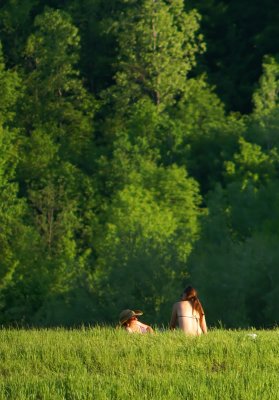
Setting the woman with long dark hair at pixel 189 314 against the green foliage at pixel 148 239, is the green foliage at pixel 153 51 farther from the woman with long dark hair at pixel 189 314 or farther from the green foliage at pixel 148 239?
the woman with long dark hair at pixel 189 314

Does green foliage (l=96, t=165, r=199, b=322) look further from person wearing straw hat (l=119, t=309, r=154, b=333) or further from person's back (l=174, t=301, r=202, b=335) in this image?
person's back (l=174, t=301, r=202, b=335)

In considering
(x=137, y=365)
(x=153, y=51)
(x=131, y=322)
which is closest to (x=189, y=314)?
(x=131, y=322)

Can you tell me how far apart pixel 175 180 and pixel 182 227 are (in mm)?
6761

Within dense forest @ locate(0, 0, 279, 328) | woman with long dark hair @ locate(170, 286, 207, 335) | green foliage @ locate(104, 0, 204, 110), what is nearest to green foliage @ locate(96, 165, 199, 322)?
dense forest @ locate(0, 0, 279, 328)

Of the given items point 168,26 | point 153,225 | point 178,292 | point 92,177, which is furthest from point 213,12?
point 178,292

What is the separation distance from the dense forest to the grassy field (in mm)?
40138

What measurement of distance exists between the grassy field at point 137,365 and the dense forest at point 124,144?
4014cm

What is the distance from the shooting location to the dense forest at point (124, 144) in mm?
71688

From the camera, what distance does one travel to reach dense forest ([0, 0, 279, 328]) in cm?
7169

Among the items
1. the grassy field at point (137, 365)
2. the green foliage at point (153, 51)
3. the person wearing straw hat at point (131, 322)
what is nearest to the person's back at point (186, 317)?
the grassy field at point (137, 365)

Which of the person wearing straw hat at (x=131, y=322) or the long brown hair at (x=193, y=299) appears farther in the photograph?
the person wearing straw hat at (x=131, y=322)

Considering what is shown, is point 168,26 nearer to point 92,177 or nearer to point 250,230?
point 92,177

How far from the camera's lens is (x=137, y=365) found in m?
21.8

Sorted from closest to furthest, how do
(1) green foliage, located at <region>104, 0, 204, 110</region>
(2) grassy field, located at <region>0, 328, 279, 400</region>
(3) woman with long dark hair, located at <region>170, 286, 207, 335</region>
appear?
(2) grassy field, located at <region>0, 328, 279, 400</region> < (3) woman with long dark hair, located at <region>170, 286, 207, 335</region> < (1) green foliage, located at <region>104, 0, 204, 110</region>
